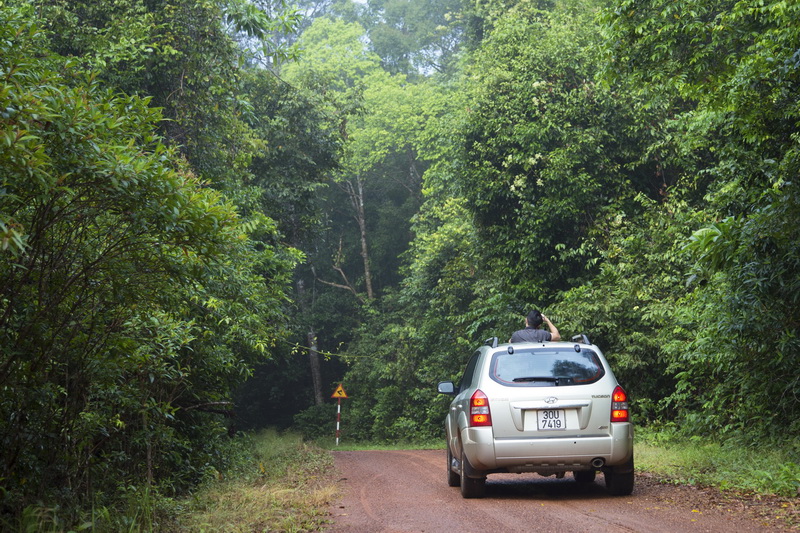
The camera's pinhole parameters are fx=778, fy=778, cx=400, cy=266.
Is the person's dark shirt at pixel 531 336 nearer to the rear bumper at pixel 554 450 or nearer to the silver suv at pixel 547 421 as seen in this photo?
the silver suv at pixel 547 421

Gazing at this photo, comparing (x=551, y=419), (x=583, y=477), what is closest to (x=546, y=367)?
(x=551, y=419)

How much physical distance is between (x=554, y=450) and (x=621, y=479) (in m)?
0.90

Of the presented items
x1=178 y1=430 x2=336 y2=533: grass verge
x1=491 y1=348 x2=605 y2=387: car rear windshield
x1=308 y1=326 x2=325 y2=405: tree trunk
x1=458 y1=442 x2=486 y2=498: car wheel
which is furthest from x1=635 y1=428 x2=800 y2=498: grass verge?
x1=308 y1=326 x2=325 y2=405: tree trunk

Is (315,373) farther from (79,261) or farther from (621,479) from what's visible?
(79,261)

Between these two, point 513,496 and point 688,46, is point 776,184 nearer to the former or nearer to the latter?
point 688,46

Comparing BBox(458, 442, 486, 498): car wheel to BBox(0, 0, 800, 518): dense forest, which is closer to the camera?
BBox(0, 0, 800, 518): dense forest

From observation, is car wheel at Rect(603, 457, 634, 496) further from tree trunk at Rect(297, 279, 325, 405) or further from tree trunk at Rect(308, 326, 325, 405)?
tree trunk at Rect(308, 326, 325, 405)

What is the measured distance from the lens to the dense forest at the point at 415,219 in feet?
20.2

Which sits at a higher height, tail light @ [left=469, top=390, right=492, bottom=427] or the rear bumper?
tail light @ [left=469, top=390, right=492, bottom=427]

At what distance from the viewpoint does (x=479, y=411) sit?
834 centimetres

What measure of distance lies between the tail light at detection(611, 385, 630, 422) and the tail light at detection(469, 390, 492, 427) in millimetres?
1300

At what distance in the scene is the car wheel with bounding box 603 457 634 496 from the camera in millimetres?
8312

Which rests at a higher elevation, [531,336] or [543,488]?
[531,336]

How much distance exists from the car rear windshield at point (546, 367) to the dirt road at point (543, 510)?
1271 millimetres
